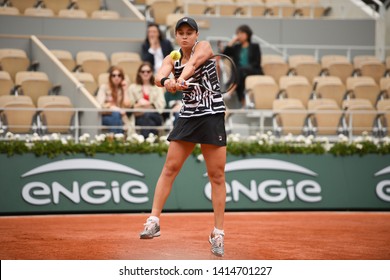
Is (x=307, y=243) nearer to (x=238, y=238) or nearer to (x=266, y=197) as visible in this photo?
(x=238, y=238)

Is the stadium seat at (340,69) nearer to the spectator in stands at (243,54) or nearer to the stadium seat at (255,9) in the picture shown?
the spectator in stands at (243,54)

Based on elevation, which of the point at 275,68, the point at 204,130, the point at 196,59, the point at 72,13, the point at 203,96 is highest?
the point at 196,59

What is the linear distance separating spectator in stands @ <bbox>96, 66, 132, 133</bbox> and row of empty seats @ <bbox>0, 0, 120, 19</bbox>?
12.8ft

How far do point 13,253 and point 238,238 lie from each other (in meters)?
2.52

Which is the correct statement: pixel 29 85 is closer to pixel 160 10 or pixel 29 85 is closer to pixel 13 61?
pixel 13 61

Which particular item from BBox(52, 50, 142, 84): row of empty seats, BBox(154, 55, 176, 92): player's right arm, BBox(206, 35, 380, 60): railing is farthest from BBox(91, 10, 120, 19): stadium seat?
BBox(154, 55, 176, 92): player's right arm

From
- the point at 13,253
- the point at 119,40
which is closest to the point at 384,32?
the point at 119,40

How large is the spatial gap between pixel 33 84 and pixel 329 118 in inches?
208

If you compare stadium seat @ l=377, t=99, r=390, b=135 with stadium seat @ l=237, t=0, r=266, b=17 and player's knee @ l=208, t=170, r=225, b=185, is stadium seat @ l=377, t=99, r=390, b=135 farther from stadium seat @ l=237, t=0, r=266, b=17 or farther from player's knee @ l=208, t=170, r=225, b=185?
player's knee @ l=208, t=170, r=225, b=185

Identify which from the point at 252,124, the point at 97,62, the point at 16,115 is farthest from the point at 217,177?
the point at 97,62

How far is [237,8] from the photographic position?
18.6 meters

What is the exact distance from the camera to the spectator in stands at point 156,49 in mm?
14578

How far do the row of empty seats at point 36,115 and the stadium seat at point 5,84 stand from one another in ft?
1.81

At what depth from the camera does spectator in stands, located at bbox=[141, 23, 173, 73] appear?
1458 centimetres
